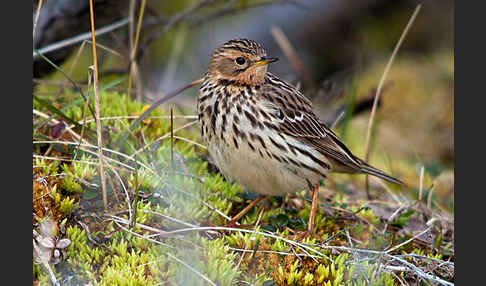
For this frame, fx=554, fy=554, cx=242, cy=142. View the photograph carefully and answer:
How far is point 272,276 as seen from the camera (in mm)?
3373

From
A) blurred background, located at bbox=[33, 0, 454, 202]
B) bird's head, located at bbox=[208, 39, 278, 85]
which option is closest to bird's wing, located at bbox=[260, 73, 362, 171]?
bird's head, located at bbox=[208, 39, 278, 85]

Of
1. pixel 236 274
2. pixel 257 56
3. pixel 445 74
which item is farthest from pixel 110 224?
pixel 445 74

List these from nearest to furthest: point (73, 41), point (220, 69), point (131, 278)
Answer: point (131, 278)
point (220, 69)
point (73, 41)

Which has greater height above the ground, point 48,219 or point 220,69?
point 220,69

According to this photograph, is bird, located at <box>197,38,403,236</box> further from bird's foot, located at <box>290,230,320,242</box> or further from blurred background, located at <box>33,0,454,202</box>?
blurred background, located at <box>33,0,454,202</box>

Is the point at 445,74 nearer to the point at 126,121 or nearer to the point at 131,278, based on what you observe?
the point at 126,121

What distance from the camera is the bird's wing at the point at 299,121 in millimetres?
4020

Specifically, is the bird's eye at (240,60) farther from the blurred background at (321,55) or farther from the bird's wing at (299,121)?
the blurred background at (321,55)

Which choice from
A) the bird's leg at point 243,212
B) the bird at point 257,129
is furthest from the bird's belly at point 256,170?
the bird's leg at point 243,212

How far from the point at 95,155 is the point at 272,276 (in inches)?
61.3

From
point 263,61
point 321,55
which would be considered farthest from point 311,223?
point 321,55

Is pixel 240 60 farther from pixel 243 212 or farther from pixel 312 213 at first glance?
pixel 312 213

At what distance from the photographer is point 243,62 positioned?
4051 millimetres

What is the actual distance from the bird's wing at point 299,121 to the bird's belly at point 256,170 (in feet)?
0.91
